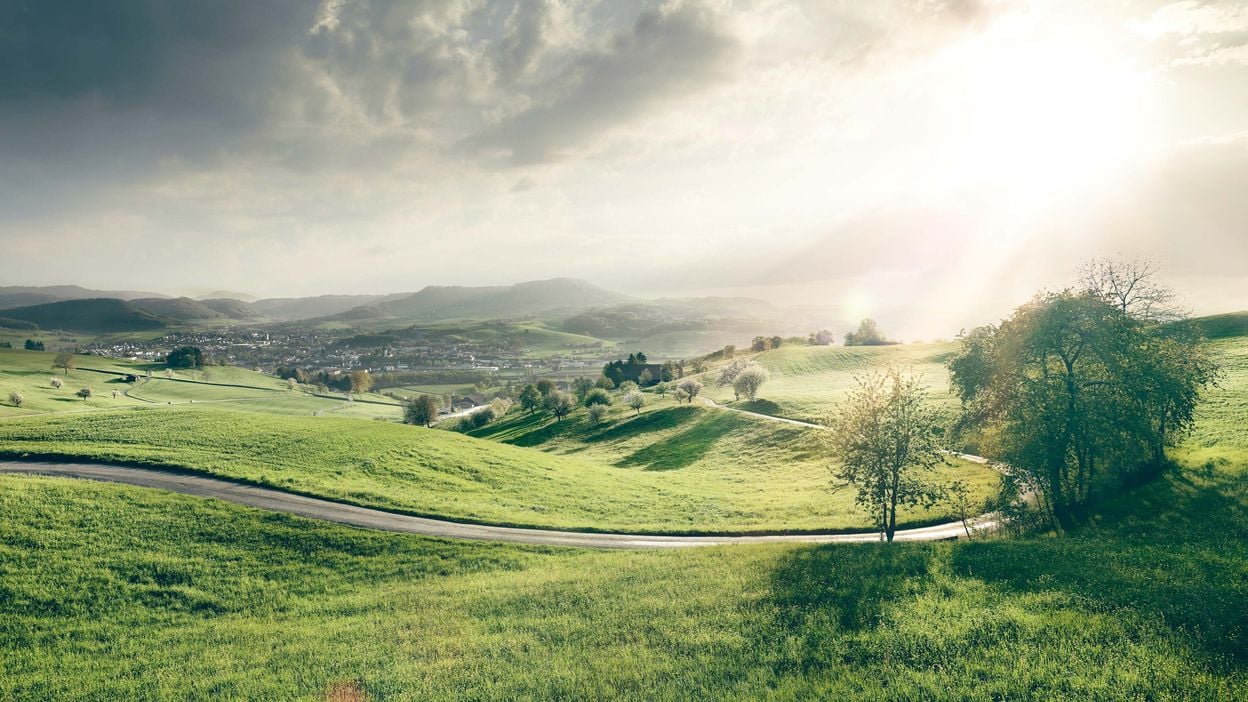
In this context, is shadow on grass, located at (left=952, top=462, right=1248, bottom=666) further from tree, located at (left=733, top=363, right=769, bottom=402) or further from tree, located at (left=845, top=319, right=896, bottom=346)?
tree, located at (left=845, top=319, right=896, bottom=346)

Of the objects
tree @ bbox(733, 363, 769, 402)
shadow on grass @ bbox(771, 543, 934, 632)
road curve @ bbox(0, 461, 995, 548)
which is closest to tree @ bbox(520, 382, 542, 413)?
tree @ bbox(733, 363, 769, 402)

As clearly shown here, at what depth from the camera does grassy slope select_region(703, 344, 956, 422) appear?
8500 cm

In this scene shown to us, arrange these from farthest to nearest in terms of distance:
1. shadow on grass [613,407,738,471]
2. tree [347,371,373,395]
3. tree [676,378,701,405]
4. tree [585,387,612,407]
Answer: tree [347,371,373,395] < tree [585,387,612,407] < tree [676,378,701,405] < shadow on grass [613,407,738,471]

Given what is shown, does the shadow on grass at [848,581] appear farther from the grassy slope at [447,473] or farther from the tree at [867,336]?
the tree at [867,336]

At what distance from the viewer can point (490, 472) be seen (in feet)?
153

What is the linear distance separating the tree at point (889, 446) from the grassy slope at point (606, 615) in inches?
297

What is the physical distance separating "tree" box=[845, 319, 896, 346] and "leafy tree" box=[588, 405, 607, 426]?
11639 centimetres

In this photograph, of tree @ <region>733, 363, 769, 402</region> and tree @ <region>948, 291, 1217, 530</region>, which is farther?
tree @ <region>733, 363, 769, 402</region>

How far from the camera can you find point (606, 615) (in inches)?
719

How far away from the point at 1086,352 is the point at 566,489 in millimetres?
38839

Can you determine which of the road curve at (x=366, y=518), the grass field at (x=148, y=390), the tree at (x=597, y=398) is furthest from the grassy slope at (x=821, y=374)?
→ the grass field at (x=148, y=390)

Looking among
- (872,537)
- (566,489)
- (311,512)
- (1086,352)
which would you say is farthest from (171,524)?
(1086,352)

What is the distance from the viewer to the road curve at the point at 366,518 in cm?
3016

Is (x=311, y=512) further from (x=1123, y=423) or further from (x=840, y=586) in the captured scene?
(x=1123, y=423)
